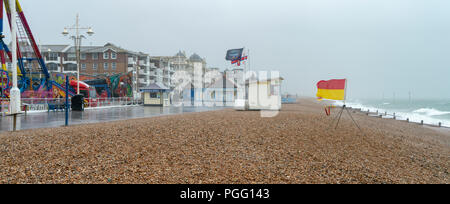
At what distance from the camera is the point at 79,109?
23.1m

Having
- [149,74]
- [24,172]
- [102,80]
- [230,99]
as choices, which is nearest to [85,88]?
[102,80]

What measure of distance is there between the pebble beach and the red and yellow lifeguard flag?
3713mm

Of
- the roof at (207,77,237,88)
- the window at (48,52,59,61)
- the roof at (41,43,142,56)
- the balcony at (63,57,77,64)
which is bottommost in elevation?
the roof at (207,77,237,88)

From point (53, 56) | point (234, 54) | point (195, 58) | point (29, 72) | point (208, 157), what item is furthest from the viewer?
point (195, 58)

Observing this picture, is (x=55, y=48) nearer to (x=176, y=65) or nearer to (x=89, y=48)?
(x=89, y=48)

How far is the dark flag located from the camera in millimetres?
31575

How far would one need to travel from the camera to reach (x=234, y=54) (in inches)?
1270

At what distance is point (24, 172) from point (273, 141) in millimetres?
7709

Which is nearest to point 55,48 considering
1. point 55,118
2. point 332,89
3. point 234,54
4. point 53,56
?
point 53,56

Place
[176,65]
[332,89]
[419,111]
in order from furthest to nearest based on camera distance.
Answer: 1. [176,65]
2. [419,111]
3. [332,89]

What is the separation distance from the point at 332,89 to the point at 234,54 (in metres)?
18.6

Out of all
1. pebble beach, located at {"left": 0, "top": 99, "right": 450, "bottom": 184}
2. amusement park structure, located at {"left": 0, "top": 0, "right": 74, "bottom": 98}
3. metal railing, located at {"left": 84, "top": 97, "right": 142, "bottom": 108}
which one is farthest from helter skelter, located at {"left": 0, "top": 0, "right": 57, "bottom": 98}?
pebble beach, located at {"left": 0, "top": 99, "right": 450, "bottom": 184}

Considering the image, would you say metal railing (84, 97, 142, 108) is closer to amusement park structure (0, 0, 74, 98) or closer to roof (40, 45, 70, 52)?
Result: amusement park structure (0, 0, 74, 98)

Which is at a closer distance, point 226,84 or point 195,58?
point 226,84
